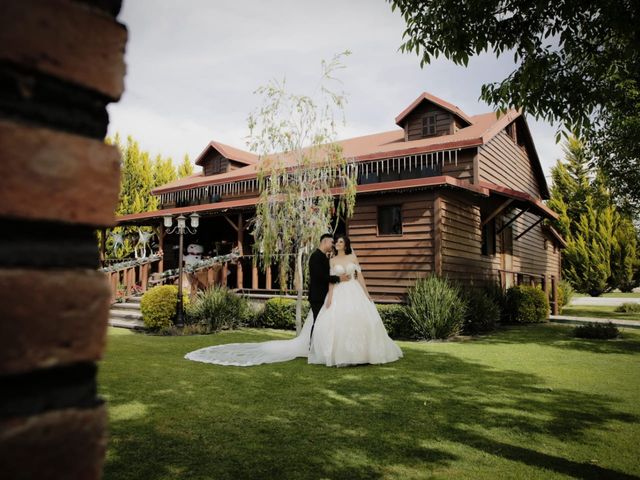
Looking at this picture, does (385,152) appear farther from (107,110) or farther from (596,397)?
(107,110)

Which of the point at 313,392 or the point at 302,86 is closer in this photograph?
the point at 313,392

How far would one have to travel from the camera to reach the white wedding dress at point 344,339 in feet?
25.4

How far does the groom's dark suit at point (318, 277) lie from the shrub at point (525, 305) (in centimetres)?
1032

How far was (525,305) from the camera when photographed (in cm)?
1611

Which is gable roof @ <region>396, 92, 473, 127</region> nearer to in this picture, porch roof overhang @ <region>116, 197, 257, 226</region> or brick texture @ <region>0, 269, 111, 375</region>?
porch roof overhang @ <region>116, 197, 257, 226</region>

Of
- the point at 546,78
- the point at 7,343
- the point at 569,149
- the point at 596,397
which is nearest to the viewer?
the point at 7,343

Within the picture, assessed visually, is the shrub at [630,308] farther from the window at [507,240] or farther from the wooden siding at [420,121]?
the wooden siding at [420,121]

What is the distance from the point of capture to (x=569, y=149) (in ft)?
118

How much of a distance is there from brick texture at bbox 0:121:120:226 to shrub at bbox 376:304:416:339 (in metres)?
12.2

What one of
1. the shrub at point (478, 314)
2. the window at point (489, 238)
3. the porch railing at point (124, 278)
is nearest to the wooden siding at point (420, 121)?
the window at point (489, 238)

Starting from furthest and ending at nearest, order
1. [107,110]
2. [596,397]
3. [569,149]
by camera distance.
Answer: [569,149]
[596,397]
[107,110]

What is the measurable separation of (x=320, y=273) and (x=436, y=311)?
449 centimetres

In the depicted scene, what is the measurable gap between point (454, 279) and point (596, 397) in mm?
8915

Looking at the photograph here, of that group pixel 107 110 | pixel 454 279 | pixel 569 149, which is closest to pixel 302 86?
pixel 454 279
